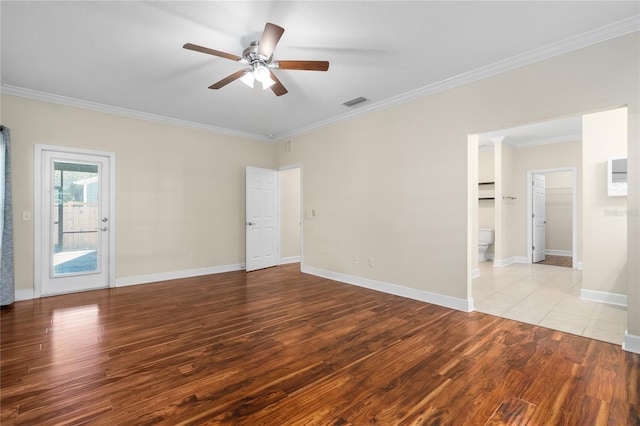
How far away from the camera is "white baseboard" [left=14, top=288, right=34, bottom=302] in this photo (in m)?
4.04

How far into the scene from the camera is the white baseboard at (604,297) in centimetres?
377

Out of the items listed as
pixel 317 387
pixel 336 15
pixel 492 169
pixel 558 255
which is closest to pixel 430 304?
pixel 317 387

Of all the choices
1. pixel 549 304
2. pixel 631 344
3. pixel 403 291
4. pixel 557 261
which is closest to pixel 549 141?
pixel 557 261

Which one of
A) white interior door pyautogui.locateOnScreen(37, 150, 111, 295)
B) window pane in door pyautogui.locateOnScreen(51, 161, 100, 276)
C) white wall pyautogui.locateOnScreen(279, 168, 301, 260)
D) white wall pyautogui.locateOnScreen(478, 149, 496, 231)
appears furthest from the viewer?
white wall pyautogui.locateOnScreen(478, 149, 496, 231)

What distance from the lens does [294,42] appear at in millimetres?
2920

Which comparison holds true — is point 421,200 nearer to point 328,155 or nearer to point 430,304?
point 430,304

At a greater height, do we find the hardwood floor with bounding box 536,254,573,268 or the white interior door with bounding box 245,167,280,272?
the white interior door with bounding box 245,167,280,272

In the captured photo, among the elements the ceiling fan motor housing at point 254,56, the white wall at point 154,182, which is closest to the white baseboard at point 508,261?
the white wall at point 154,182

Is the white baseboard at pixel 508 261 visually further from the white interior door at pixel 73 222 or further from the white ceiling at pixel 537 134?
the white interior door at pixel 73 222

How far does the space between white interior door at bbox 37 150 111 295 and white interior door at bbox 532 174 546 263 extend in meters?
8.69

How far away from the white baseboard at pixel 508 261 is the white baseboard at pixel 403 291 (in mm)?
3467

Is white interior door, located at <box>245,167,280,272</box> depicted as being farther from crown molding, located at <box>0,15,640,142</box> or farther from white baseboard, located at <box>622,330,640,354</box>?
white baseboard, located at <box>622,330,640,354</box>

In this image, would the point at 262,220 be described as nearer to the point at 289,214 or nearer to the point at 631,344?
the point at 289,214

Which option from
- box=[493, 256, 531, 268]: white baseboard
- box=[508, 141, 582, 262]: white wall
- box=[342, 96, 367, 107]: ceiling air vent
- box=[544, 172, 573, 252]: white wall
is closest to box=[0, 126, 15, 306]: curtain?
box=[342, 96, 367, 107]: ceiling air vent
